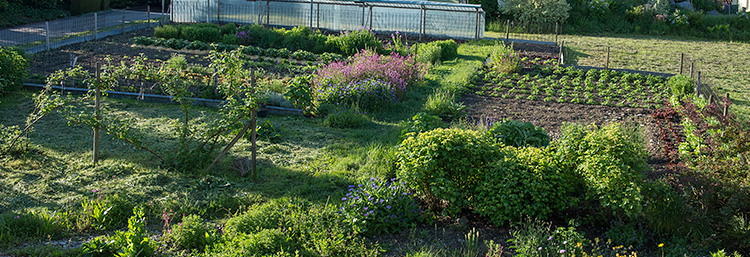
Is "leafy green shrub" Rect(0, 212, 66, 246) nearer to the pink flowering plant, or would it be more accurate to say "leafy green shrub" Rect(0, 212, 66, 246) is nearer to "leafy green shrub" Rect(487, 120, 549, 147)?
"leafy green shrub" Rect(487, 120, 549, 147)

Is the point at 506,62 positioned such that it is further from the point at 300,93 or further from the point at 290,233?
the point at 290,233

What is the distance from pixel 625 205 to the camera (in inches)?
199

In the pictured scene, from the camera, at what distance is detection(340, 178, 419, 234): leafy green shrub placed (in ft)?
17.3

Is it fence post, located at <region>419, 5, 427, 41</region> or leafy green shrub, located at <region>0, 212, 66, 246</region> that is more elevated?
fence post, located at <region>419, 5, 427, 41</region>

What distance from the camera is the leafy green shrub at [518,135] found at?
7297 mm

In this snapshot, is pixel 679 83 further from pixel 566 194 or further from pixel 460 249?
pixel 460 249

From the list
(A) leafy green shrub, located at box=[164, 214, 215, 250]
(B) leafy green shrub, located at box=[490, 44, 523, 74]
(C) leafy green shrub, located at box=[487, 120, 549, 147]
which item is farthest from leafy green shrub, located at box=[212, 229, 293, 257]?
(B) leafy green shrub, located at box=[490, 44, 523, 74]

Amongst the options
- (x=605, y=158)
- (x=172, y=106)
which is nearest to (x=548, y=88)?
(x=605, y=158)

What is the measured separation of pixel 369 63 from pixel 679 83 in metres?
6.54

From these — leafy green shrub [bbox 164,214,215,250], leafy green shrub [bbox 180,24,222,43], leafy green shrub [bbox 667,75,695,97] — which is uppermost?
leafy green shrub [bbox 180,24,222,43]

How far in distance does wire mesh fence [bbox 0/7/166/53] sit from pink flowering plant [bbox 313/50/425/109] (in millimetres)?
9079

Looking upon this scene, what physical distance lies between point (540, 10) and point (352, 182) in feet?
69.0

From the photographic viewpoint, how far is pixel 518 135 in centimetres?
738

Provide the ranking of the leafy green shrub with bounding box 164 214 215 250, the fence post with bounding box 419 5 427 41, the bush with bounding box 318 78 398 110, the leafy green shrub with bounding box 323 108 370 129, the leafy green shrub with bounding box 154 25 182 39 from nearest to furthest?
the leafy green shrub with bounding box 164 214 215 250 → the leafy green shrub with bounding box 323 108 370 129 → the bush with bounding box 318 78 398 110 → the leafy green shrub with bounding box 154 25 182 39 → the fence post with bounding box 419 5 427 41
